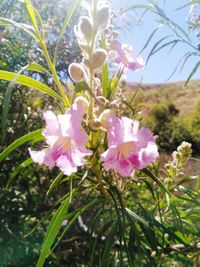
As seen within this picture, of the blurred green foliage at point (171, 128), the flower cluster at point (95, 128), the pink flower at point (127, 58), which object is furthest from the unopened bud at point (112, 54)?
the blurred green foliage at point (171, 128)

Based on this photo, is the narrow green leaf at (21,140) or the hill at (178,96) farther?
the hill at (178,96)

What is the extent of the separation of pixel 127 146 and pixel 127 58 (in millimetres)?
261

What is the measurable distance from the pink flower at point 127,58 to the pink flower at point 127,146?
0.22 meters

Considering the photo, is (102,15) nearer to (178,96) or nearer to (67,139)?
(67,139)

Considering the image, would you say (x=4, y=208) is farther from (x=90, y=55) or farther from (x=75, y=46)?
(x=75, y=46)

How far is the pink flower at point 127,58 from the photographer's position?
0.80 metres

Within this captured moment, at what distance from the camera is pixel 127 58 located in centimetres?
81

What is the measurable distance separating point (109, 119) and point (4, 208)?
1273mm

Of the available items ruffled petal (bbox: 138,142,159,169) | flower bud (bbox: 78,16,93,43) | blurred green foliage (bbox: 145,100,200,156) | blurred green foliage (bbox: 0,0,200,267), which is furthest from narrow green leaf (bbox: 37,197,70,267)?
blurred green foliage (bbox: 145,100,200,156)

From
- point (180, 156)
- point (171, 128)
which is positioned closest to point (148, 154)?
point (180, 156)

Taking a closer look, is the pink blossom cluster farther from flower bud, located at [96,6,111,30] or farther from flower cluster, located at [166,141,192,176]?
flower cluster, located at [166,141,192,176]

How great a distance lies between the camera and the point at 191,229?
113cm

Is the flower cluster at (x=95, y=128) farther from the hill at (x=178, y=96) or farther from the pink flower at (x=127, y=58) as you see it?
the hill at (x=178, y=96)

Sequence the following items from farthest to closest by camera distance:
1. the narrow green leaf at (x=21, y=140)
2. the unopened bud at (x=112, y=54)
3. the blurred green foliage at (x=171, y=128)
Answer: the blurred green foliage at (x=171, y=128) → the unopened bud at (x=112, y=54) → the narrow green leaf at (x=21, y=140)
